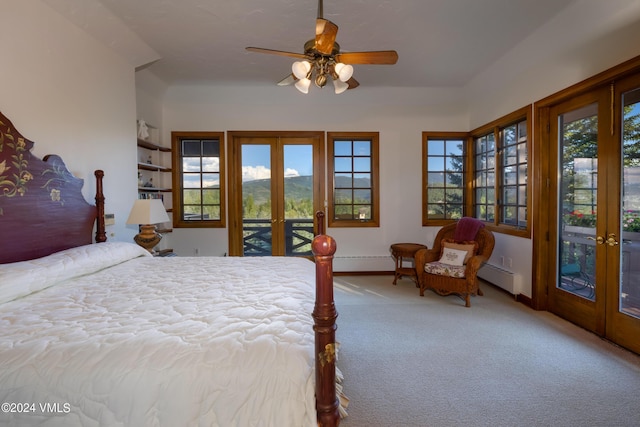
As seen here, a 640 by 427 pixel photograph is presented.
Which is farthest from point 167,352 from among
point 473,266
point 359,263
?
point 359,263

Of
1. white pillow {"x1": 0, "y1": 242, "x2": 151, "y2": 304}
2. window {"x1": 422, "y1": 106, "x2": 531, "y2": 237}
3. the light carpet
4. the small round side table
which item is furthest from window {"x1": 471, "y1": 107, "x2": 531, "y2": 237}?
white pillow {"x1": 0, "y1": 242, "x2": 151, "y2": 304}

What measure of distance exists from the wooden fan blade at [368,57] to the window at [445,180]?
3.09 meters

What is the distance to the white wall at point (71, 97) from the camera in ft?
7.60

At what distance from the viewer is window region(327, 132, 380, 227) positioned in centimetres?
516

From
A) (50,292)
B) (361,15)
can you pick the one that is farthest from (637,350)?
(50,292)

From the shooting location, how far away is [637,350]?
7.98 ft

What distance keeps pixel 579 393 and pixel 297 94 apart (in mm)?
4780

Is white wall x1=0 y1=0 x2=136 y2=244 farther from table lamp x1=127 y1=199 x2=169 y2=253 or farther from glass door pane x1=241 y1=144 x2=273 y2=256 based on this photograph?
→ glass door pane x1=241 y1=144 x2=273 y2=256

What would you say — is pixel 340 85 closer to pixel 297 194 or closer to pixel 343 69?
pixel 343 69

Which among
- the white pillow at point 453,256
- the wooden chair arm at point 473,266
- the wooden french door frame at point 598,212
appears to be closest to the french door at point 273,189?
the white pillow at point 453,256

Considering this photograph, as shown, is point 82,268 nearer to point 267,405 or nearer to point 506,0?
point 267,405

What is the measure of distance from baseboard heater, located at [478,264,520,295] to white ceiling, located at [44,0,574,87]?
2.78 metres

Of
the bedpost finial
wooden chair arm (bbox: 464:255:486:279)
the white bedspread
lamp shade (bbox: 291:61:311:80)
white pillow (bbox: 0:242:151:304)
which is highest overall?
lamp shade (bbox: 291:61:311:80)

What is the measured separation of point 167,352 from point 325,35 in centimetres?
207
